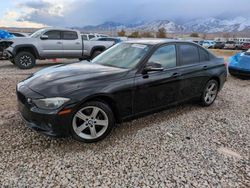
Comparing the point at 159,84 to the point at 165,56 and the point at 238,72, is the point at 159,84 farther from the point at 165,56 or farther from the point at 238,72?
the point at 238,72

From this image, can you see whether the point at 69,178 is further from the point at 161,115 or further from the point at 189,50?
the point at 189,50

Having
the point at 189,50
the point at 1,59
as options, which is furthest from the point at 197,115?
the point at 1,59

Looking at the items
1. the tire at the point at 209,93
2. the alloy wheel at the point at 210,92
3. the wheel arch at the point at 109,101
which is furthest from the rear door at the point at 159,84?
the alloy wheel at the point at 210,92

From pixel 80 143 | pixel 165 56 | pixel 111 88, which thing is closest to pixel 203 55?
pixel 165 56

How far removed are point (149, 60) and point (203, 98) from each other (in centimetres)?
198

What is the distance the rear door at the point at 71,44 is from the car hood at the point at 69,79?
713 cm

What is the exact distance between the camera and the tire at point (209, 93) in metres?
5.20

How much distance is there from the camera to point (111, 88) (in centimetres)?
345

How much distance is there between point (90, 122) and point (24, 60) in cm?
747

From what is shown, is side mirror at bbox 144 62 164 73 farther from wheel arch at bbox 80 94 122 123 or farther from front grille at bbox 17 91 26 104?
front grille at bbox 17 91 26 104

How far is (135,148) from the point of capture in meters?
3.42

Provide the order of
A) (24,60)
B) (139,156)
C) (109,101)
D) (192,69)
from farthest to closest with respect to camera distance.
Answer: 1. (24,60)
2. (192,69)
3. (109,101)
4. (139,156)

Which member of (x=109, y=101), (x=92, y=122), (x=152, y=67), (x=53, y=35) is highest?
(x=53, y=35)

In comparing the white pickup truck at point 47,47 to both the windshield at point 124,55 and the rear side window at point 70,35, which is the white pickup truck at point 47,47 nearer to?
the rear side window at point 70,35
